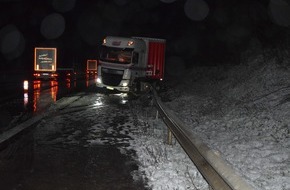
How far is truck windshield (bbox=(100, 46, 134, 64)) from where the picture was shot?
1011 inches

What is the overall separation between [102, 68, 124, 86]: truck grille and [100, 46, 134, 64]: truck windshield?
64cm

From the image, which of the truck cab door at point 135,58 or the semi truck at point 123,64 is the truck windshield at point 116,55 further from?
the truck cab door at point 135,58

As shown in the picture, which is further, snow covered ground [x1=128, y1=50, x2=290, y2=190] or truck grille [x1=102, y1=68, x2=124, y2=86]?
truck grille [x1=102, y1=68, x2=124, y2=86]

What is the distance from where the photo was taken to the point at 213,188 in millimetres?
5242

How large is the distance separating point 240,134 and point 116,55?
16700 mm

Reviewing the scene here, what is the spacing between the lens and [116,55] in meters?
26.1

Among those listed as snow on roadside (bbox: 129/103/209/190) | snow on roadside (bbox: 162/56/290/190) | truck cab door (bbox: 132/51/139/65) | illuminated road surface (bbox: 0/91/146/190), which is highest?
truck cab door (bbox: 132/51/139/65)

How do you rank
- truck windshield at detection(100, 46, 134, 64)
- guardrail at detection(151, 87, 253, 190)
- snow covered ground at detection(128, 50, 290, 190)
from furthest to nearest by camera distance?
truck windshield at detection(100, 46, 134, 64) → snow covered ground at detection(128, 50, 290, 190) → guardrail at detection(151, 87, 253, 190)

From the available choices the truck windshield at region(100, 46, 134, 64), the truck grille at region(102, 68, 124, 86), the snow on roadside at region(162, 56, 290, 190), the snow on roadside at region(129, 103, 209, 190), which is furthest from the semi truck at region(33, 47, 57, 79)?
the snow on roadside at region(129, 103, 209, 190)

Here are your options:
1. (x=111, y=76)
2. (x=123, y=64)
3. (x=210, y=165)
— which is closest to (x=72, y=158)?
(x=210, y=165)

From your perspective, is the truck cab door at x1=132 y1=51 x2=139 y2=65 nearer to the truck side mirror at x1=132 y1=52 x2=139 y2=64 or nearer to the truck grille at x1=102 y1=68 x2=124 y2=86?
the truck side mirror at x1=132 y1=52 x2=139 y2=64

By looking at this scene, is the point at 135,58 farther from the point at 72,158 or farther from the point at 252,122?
the point at 72,158

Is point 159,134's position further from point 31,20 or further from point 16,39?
point 31,20

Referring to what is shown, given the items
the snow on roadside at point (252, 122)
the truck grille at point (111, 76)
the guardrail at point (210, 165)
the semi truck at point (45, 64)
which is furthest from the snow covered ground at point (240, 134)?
the semi truck at point (45, 64)
